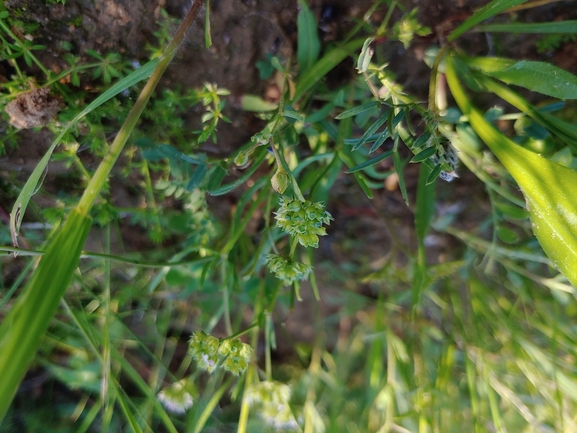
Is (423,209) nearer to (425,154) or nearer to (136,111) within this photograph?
(425,154)

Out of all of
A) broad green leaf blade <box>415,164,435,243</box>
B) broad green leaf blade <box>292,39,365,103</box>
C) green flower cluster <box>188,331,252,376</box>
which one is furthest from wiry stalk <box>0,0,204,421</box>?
broad green leaf blade <box>415,164,435,243</box>

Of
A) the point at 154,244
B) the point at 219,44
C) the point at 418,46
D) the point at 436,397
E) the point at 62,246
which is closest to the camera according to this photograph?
the point at 62,246

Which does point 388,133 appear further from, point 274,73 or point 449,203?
point 449,203

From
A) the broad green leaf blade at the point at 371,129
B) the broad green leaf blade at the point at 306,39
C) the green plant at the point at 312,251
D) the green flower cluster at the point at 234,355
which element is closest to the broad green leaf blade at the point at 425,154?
the green plant at the point at 312,251

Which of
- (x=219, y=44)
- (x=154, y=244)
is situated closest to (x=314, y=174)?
(x=219, y=44)

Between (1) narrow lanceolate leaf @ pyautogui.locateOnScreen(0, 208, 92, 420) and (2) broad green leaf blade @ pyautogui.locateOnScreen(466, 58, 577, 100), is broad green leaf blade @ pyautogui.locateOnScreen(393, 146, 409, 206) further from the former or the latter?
(1) narrow lanceolate leaf @ pyautogui.locateOnScreen(0, 208, 92, 420)

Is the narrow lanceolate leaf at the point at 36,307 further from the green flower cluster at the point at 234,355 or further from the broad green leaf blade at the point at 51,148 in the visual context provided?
the green flower cluster at the point at 234,355
